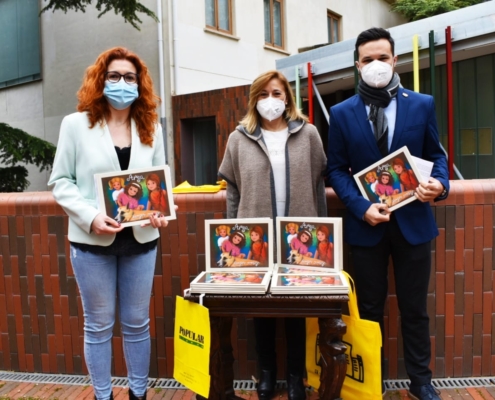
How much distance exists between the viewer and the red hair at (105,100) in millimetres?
2551

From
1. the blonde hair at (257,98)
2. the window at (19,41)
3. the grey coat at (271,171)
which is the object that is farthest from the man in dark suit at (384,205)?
the window at (19,41)

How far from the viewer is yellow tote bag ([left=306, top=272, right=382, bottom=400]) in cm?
259

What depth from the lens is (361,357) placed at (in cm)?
265

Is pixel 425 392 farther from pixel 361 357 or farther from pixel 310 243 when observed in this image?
pixel 310 243

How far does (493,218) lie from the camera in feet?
10.6

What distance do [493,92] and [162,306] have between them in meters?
5.24

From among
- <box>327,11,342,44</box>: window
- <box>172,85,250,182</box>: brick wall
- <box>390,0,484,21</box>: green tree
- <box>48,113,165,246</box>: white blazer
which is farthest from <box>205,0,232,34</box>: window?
<box>48,113,165,246</box>: white blazer

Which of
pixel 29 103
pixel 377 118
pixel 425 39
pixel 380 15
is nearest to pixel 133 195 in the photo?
pixel 377 118

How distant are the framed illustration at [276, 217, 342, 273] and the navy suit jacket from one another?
18 cm

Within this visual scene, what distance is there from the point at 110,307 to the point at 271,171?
3.79 ft

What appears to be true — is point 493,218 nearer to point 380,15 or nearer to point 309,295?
point 309,295

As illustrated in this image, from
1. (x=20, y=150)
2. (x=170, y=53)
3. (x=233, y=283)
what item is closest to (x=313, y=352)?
(x=233, y=283)

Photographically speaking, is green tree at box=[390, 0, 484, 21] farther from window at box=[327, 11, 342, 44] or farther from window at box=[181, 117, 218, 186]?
window at box=[181, 117, 218, 186]

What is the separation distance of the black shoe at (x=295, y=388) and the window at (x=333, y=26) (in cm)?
1441
